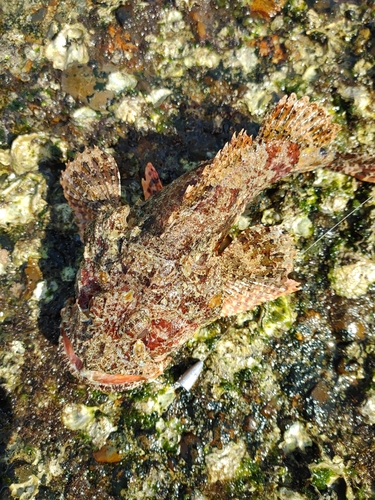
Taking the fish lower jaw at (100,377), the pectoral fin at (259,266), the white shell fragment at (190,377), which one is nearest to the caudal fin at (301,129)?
the pectoral fin at (259,266)

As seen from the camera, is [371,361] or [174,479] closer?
[174,479]

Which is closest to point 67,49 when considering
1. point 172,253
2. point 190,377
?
point 172,253

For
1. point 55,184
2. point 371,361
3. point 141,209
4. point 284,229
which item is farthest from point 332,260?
point 55,184

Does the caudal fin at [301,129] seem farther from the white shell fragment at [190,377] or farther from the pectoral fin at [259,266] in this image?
the white shell fragment at [190,377]

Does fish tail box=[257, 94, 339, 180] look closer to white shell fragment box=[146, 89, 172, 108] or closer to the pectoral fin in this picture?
the pectoral fin

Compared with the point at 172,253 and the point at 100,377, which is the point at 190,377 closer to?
the point at 100,377

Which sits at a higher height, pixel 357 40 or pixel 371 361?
pixel 357 40

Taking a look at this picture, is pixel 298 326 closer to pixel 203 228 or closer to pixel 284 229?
pixel 284 229

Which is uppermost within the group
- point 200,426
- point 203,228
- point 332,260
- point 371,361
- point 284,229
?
point 203,228
